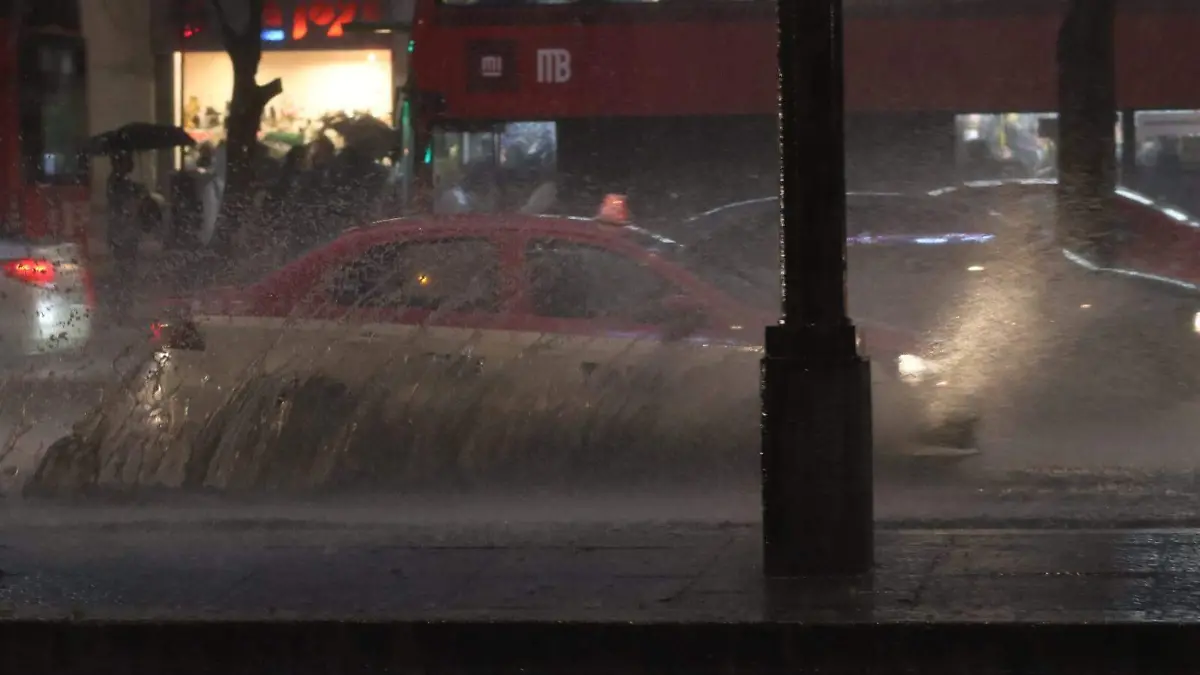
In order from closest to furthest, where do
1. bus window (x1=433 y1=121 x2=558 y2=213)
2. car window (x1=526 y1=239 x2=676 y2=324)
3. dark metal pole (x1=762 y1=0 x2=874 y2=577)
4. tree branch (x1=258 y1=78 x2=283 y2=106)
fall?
dark metal pole (x1=762 y1=0 x2=874 y2=577) → car window (x1=526 y1=239 x2=676 y2=324) → bus window (x1=433 y1=121 x2=558 y2=213) → tree branch (x1=258 y1=78 x2=283 y2=106)

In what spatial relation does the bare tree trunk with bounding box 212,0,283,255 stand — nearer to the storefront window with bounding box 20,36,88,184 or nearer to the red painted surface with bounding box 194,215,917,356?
the storefront window with bounding box 20,36,88,184

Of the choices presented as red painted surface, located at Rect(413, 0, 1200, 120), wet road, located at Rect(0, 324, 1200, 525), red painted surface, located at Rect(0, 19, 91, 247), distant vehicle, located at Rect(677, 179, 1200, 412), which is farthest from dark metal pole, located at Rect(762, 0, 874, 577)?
red painted surface, located at Rect(0, 19, 91, 247)

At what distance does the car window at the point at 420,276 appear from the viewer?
8.78 m

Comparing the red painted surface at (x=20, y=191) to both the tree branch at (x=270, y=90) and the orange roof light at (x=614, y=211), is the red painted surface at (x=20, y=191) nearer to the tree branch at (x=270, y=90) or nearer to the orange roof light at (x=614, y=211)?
the tree branch at (x=270, y=90)

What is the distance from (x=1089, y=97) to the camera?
1045 centimetres

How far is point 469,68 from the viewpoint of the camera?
10328mm

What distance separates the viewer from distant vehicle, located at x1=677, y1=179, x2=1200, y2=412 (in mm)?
10438

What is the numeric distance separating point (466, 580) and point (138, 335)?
513cm

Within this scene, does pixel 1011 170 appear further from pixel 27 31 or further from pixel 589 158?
pixel 27 31

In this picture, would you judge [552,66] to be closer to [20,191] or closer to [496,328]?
[496,328]

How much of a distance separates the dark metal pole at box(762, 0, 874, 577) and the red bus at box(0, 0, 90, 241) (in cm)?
694

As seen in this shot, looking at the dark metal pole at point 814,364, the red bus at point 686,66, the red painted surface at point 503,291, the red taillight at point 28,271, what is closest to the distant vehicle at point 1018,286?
the red bus at point 686,66

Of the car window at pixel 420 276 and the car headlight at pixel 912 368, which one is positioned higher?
the car window at pixel 420 276

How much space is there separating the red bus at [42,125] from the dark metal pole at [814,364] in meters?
6.94
